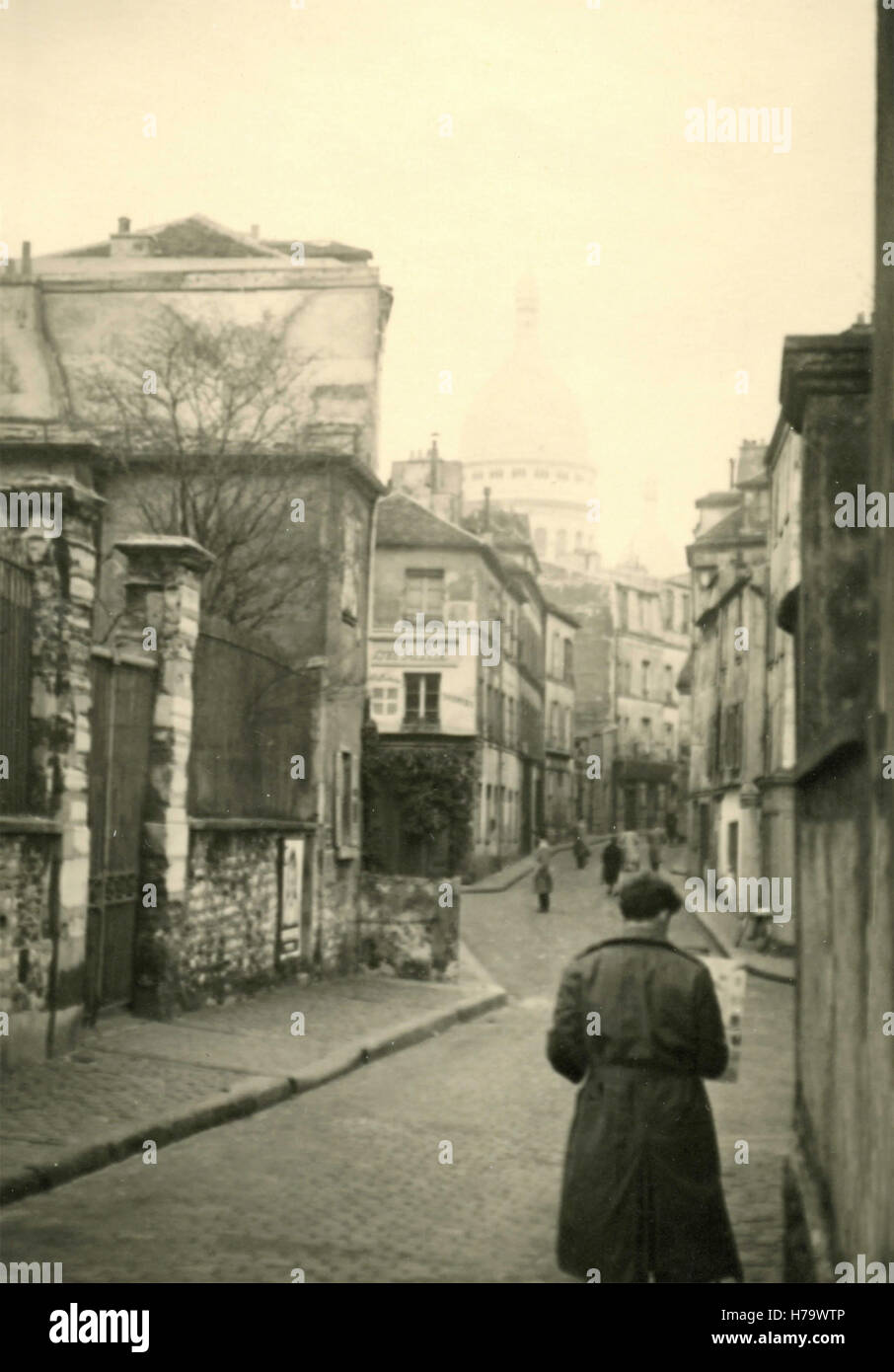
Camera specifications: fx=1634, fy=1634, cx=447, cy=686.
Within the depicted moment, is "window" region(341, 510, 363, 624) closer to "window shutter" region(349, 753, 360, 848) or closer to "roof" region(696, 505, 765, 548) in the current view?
"window shutter" region(349, 753, 360, 848)

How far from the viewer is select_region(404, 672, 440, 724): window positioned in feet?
142

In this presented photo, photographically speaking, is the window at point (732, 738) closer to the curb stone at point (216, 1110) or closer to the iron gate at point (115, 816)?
the curb stone at point (216, 1110)

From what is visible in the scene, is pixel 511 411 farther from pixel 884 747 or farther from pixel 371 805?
pixel 884 747

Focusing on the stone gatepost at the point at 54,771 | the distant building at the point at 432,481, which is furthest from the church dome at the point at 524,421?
the stone gatepost at the point at 54,771

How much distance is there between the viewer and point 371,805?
77.2 feet

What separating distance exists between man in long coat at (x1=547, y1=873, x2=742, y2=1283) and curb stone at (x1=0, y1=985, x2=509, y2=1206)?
3786 millimetres

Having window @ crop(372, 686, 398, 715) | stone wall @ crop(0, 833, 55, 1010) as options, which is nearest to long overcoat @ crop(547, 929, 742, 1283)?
stone wall @ crop(0, 833, 55, 1010)

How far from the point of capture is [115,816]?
13.7 metres

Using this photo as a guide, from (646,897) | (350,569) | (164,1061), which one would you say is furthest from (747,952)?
(646,897)

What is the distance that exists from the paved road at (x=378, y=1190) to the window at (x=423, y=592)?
29.8 meters

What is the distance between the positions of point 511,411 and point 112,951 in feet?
186

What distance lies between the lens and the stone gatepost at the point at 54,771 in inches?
450

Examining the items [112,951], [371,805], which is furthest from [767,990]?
[112,951]
